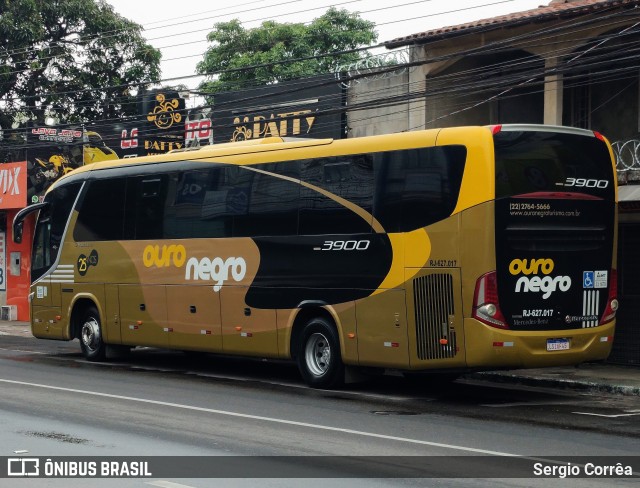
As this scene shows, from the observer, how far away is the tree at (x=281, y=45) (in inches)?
1919

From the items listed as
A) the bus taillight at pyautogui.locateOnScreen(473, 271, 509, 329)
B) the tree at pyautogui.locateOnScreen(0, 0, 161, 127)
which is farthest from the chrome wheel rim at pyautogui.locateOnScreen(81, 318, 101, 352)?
the tree at pyautogui.locateOnScreen(0, 0, 161, 127)

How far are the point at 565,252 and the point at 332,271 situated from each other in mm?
3458

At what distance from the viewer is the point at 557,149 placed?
48.4ft

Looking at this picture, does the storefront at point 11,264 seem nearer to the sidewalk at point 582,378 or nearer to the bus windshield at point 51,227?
the bus windshield at point 51,227

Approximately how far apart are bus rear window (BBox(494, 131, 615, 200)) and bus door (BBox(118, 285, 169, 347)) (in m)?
7.52

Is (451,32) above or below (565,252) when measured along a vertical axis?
above

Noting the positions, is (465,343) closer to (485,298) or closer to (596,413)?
(485,298)

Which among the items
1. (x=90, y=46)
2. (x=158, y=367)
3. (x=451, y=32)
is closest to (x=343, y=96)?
(x=451, y=32)

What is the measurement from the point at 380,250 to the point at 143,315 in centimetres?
619

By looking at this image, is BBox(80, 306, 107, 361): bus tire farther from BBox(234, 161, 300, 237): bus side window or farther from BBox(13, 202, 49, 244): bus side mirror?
BBox(234, 161, 300, 237): bus side window

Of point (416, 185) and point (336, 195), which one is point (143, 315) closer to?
point (336, 195)

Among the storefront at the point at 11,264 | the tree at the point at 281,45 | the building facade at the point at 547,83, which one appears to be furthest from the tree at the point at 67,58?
the building facade at the point at 547,83

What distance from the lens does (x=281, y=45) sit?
4916 centimetres

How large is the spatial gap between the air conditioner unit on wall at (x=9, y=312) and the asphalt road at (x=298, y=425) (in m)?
16.2
